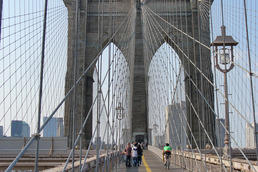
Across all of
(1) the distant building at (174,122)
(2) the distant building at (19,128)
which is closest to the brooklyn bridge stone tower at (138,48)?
(1) the distant building at (174,122)

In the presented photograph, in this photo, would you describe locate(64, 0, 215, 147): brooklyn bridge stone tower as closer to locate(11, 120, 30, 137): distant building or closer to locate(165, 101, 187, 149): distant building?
locate(165, 101, 187, 149): distant building

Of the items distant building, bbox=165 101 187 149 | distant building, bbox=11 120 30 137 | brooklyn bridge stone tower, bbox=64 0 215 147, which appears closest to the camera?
distant building, bbox=11 120 30 137

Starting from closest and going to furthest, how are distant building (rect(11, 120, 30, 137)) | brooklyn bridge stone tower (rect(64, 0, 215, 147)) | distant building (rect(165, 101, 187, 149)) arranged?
distant building (rect(11, 120, 30, 137))
distant building (rect(165, 101, 187, 149))
brooklyn bridge stone tower (rect(64, 0, 215, 147))

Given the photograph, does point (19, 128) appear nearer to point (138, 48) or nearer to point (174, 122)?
point (174, 122)

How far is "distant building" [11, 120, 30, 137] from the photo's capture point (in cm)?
844

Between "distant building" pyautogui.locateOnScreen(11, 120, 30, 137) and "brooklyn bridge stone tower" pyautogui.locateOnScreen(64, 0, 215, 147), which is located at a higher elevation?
"brooklyn bridge stone tower" pyautogui.locateOnScreen(64, 0, 215, 147)

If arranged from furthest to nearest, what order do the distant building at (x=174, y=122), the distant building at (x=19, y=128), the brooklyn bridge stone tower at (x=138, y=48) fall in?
1. the brooklyn bridge stone tower at (x=138, y=48)
2. the distant building at (x=174, y=122)
3. the distant building at (x=19, y=128)

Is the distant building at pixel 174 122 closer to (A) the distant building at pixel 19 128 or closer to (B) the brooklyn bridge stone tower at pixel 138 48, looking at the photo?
(A) the distant building at pixel 19 128

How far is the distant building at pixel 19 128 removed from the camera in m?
8.44

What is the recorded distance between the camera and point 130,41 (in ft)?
81.0

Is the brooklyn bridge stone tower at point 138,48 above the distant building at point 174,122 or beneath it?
above

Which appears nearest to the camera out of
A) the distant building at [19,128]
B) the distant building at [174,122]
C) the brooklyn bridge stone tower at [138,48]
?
the distant building at [19,128]

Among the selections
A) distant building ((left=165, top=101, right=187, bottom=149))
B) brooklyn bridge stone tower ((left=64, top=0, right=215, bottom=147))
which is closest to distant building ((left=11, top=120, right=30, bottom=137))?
distant building ((left=165, top=101, right=187, bottom=149))

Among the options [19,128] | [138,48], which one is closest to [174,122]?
[19,128]
